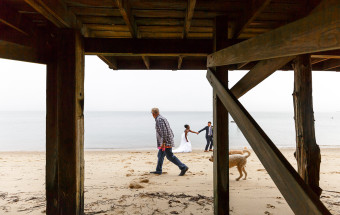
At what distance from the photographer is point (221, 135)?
10.2ft

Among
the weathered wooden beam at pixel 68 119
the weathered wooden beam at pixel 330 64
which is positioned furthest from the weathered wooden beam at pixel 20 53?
the weathered wooden beam at pixel 330 64

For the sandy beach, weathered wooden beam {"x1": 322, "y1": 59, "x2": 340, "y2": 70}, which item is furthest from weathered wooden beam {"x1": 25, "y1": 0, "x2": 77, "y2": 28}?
weathered wooden beam {"x1": 322, "y1": 59, "x2": 340, "y2": 70}

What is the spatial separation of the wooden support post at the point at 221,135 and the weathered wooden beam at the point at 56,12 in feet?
6.12

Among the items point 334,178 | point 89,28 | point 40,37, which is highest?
point 89,28

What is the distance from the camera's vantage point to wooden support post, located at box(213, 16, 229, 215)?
3113 millimetres

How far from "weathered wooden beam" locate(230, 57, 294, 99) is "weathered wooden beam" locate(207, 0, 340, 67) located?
821mm

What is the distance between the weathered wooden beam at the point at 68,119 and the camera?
3.03 metres

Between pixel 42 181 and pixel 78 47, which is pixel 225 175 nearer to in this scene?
pixel 78 47

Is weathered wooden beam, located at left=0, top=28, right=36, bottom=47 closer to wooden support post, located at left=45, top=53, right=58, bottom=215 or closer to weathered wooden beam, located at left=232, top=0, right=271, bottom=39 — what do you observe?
wooden support post, located at left=45, top=53, right=58, bottom=215

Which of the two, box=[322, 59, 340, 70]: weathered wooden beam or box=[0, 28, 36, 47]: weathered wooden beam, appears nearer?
box=[0, 28, 36, 47]: weathered wooden beam

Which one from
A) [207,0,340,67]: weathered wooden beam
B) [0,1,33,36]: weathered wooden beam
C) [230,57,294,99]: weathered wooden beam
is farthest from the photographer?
[0,1,33,36]: weathered wooden beam

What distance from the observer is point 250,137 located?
5.11ft

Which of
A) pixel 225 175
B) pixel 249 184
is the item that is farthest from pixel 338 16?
pixel 249 184

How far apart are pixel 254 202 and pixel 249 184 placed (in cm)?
164
